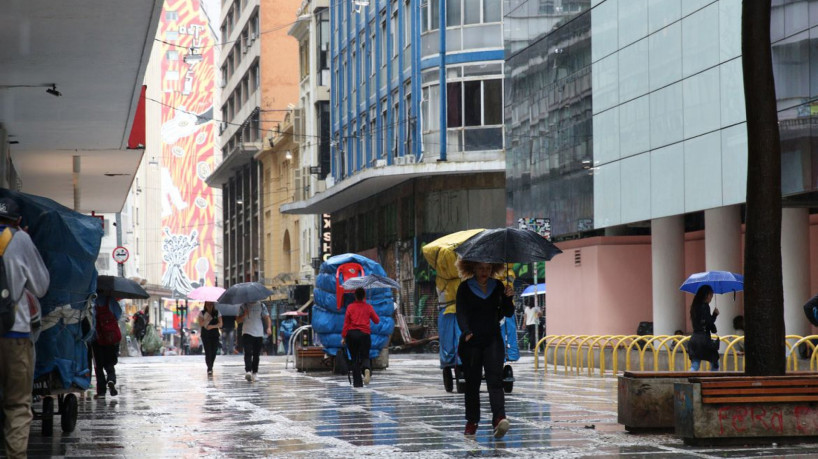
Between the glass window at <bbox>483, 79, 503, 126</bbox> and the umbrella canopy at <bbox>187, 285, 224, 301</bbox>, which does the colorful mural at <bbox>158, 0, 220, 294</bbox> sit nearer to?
the glass window at <bbox>483, 79, 503, 126</bbox>

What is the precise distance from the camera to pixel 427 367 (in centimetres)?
3203

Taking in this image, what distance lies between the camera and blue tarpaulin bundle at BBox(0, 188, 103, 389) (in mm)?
12695

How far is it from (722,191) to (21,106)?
13813mm

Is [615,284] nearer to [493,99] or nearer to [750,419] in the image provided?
[493,99]

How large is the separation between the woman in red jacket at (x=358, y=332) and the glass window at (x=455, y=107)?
2573cm

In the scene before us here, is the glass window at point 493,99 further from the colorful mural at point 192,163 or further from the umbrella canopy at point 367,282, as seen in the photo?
the colorful mural at point 192,163

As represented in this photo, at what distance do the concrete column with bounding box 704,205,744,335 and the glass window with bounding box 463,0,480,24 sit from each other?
2013 centimetres

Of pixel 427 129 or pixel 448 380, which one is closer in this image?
pixel 448 380

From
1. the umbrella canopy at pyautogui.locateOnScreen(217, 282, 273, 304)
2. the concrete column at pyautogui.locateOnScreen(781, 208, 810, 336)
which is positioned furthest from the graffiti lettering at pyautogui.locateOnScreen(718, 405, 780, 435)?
the umbrella canopy at pyautogui.locateOnScreen(217, 282, 273, 304)

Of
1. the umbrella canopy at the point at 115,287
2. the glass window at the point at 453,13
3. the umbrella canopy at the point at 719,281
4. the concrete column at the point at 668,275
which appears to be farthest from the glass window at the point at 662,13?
the glass window at the point at 453,13

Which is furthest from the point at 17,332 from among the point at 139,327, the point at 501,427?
the point at 139,327

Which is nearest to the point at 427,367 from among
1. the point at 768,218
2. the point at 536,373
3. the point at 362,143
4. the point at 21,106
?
the point at 536,373

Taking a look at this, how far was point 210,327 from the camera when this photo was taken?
27719 mm

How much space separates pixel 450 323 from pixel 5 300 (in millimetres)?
10465
